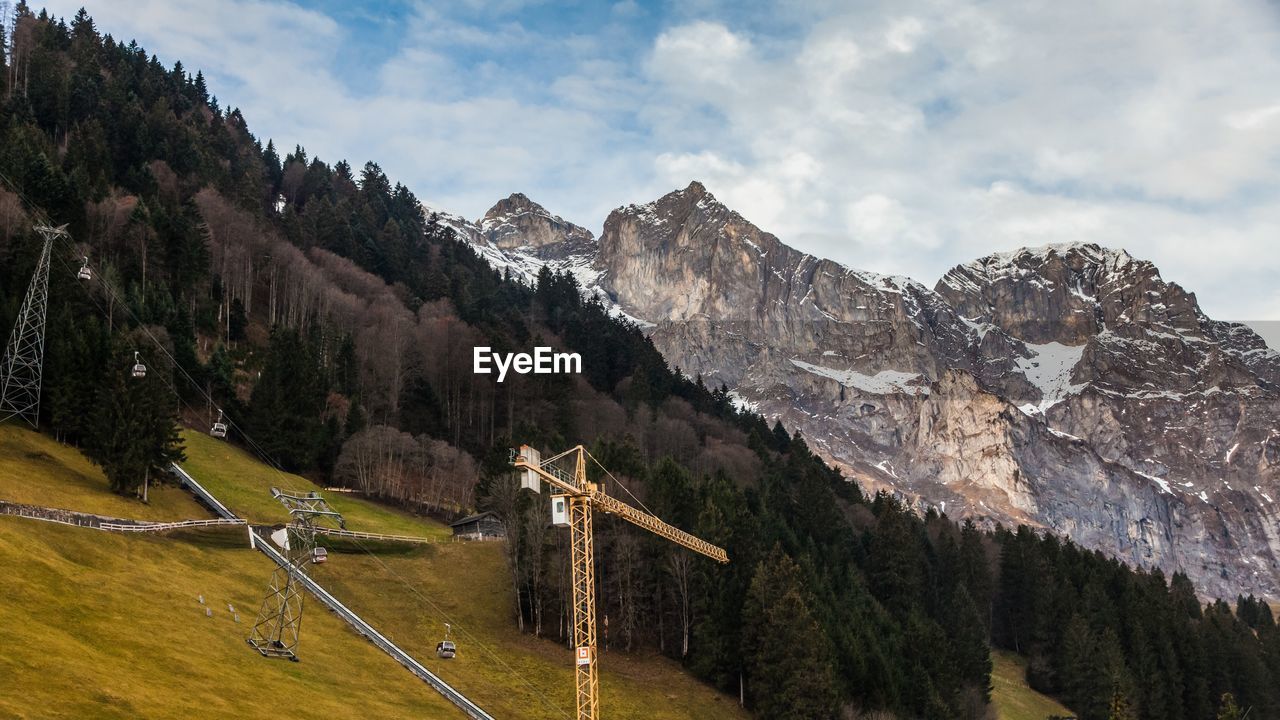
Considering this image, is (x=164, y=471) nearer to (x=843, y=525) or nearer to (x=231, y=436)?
(x=231, y=436)

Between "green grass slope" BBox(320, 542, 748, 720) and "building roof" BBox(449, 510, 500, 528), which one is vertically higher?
"building roof" BBox(449, 510, 500, 528)

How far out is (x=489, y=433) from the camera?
133 m

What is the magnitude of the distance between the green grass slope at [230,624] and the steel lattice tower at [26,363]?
252 centimetres

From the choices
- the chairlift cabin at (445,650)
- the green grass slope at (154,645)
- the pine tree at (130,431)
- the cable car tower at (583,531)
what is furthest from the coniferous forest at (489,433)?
the green grass slope at (154,645)

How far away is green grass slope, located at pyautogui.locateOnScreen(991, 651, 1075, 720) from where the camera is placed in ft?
360

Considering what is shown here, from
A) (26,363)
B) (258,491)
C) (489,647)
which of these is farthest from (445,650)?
(26,363)

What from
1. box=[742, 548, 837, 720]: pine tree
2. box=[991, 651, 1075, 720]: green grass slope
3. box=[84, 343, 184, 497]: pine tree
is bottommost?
box=[991, 651, 1075, 720]: green grass slope

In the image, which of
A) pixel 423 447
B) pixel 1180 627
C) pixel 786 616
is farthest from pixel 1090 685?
pixel 423 447

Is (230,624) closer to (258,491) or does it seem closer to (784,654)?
(258,491)

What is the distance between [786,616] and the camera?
81875 millimetres

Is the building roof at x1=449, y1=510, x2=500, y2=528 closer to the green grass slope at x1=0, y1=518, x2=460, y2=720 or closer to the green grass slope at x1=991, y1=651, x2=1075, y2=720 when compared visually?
the green grass slope at x1=0, y1=518, x2=460, y2=720

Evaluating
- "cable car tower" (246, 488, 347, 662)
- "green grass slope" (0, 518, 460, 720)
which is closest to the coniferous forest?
"green grass slope" (0, 518, 460, 720)

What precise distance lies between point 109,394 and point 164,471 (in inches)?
266

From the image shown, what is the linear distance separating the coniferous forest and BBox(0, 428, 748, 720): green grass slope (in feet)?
13.8
